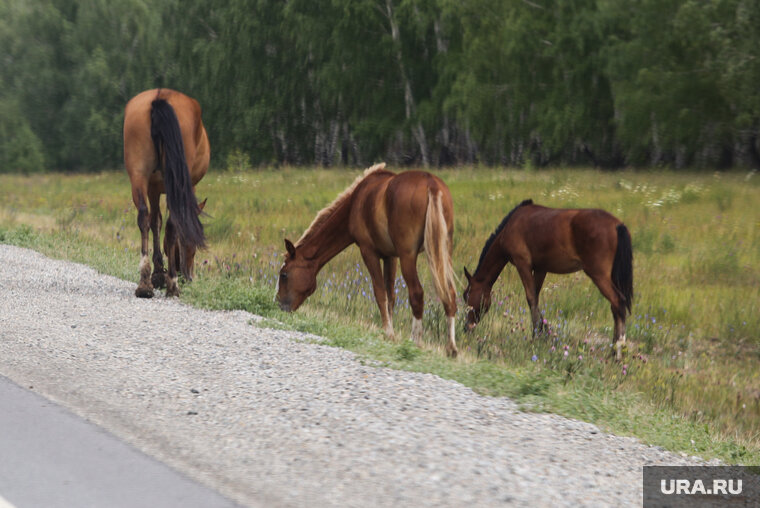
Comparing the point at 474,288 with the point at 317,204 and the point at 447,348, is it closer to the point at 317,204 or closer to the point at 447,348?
the point at 447,348

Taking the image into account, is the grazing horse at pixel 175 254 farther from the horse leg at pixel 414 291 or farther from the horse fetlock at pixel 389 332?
the horse leg at pixel 414 291

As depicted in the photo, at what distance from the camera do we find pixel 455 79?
130 feet

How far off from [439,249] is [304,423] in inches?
131

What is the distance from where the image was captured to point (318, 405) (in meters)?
5.66

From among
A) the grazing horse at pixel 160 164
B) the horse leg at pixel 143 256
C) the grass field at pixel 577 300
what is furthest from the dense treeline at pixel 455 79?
the horse leg at pixel 143 256

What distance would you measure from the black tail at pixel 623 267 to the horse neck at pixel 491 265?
1.29m

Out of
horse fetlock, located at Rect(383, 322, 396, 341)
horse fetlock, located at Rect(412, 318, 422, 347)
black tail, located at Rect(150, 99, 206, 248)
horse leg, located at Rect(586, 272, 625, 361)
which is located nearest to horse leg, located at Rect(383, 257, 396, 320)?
horse fetlock, located at Rect(383, 322, 396, 341)

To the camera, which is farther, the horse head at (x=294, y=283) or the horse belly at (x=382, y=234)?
the horse head at (x=294, y=283)

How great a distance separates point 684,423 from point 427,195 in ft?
10.1

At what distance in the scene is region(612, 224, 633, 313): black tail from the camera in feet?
30.5

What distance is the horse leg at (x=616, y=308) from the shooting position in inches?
355

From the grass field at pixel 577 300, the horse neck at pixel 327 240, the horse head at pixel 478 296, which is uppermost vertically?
the horse neck at pixel 327 240

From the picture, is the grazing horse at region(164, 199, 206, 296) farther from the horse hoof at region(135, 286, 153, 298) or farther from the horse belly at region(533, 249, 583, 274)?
the horse belly at region(533, 249, 583, 274)

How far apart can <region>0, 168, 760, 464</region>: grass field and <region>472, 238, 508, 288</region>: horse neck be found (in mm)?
501
